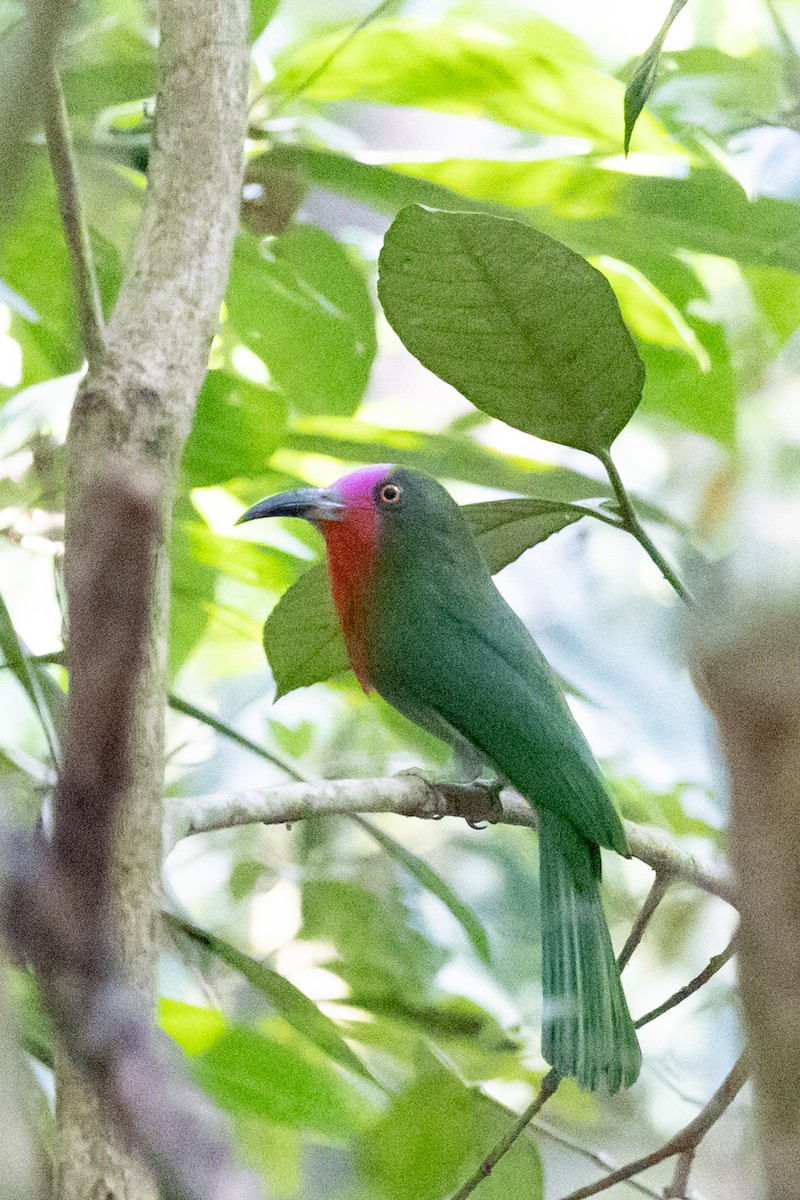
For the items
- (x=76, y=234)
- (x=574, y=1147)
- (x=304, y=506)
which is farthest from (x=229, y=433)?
(x=574, y=1147)

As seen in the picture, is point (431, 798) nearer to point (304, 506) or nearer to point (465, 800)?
point (465, 800)

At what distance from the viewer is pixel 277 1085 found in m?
0.42

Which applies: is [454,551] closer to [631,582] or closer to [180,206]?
[631,582]

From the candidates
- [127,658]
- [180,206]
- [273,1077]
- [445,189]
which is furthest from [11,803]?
[445,189]

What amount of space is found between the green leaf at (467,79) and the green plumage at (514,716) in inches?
8.3

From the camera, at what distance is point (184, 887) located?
0.52 meters

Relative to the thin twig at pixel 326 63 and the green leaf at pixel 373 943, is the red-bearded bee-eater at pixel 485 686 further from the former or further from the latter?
the thin twig at pixel 326 63

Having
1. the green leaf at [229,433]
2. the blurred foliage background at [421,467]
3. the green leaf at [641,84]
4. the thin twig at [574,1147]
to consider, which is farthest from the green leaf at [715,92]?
the thin twig at [574,1147]

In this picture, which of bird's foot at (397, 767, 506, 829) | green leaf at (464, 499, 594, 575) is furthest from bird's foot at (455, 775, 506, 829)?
green leaf at (464, 499, 594, 575)

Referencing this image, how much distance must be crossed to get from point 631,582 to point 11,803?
0.36 m

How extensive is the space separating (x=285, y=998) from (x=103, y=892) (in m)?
0.29

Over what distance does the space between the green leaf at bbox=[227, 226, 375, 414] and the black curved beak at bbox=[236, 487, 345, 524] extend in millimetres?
53

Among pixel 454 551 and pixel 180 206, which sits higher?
pixel 180 206

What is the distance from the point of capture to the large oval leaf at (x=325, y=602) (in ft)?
1.85
